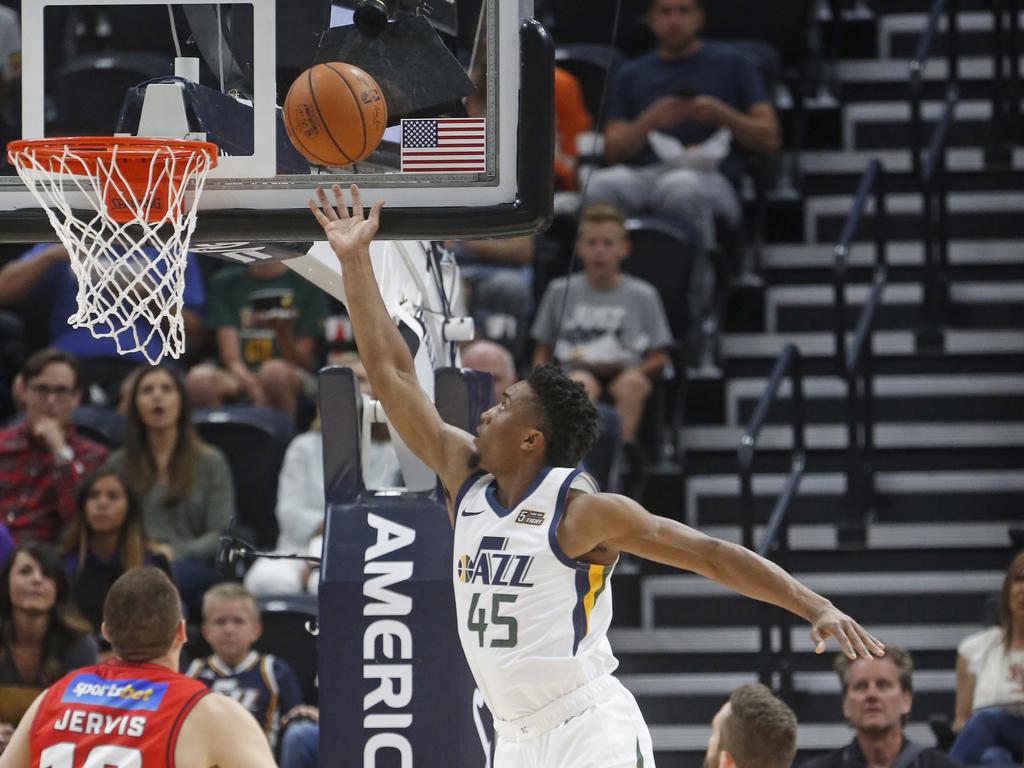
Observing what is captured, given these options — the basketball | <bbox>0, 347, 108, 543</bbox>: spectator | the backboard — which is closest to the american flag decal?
the backboard

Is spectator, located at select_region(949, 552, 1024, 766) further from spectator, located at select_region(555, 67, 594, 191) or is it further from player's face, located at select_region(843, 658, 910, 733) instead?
spectator, located at select_region(555, 67, 594, 191)

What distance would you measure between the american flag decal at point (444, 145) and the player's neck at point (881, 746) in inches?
114

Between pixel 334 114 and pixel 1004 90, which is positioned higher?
pixel 1004 90

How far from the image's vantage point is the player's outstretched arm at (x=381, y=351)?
4918mm

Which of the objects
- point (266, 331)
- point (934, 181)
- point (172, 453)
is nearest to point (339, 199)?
point (172, 453)

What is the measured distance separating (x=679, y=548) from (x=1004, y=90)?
6.91m

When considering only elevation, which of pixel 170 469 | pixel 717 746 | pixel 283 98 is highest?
pixel 283 98

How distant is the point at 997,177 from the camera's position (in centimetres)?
1052

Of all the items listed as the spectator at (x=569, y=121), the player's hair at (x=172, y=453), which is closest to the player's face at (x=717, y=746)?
the player's hair at (x=172, y=453)

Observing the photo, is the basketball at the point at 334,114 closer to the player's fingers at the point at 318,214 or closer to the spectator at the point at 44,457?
the player's fingers at the point at 318,214

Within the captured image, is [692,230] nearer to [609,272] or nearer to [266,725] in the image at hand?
[609,272]

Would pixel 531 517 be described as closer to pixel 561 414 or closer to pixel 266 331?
pixel 561 414

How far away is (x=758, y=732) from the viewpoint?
16.7 ft

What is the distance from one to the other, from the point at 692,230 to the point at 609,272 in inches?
27.6
